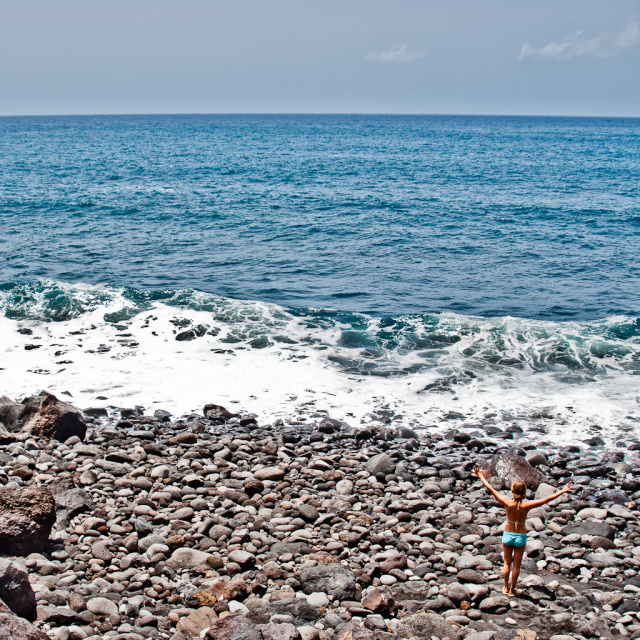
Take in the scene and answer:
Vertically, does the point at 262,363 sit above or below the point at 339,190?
below

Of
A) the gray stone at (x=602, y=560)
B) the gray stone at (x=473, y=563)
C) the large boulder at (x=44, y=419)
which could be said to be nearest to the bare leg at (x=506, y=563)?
the gray stone at (x=473, y=563)

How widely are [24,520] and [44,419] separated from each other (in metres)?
3.76

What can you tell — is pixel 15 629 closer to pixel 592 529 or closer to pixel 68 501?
pixel 68 501

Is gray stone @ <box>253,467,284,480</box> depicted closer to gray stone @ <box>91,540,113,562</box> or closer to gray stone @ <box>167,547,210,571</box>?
gray stone @ <box>167,547,210,571</box>

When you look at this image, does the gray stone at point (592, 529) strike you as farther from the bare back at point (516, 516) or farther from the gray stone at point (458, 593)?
the gray stone at point (458, 593)

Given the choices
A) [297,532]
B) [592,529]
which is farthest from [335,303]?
[592,529]

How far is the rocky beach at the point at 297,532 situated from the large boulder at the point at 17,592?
0.01 metres

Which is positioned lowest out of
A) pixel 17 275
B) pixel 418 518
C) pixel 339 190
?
pixel 418 518

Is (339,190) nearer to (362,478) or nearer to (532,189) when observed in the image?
(532,189)

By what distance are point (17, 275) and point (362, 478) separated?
17.3 m

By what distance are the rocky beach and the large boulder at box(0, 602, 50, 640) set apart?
0.02m

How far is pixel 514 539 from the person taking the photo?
674 cm

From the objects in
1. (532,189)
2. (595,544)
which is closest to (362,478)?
(595,544)

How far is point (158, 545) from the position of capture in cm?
715
